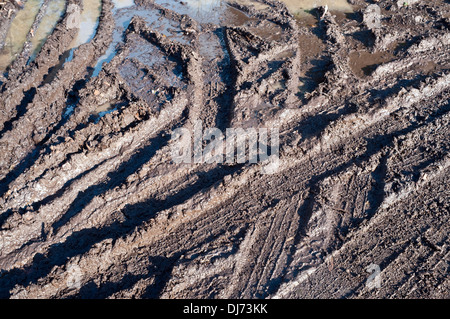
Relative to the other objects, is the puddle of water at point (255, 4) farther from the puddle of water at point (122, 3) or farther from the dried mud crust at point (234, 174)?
the puddle of water at point (122, 3)

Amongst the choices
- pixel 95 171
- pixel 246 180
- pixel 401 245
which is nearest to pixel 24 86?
pixel 95 171

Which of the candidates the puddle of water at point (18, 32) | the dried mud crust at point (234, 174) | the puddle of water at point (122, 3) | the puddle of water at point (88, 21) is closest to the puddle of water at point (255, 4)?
the dried mud crust at point (234, 174)

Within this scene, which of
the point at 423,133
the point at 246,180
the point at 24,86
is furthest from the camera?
the point at 24,86

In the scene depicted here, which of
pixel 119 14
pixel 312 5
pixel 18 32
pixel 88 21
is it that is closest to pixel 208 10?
pixel 119 14

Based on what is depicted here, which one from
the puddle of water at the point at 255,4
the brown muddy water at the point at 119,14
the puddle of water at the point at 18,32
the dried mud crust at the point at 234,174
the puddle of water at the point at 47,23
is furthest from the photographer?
the puddle of water at the point at 255,4

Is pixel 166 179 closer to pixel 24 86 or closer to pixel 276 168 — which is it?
pixel 276 168

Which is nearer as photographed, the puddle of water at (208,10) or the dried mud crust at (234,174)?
the dried mud crust at (234,174)
